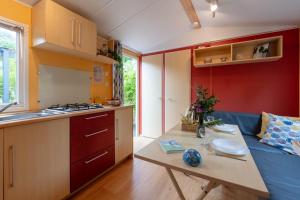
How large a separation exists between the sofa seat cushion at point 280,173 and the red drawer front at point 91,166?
1.76 metres

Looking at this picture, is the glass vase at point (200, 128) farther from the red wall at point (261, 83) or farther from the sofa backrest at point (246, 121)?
the red wall at point (261, 83)

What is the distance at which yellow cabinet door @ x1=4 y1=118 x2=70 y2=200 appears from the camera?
120 cm

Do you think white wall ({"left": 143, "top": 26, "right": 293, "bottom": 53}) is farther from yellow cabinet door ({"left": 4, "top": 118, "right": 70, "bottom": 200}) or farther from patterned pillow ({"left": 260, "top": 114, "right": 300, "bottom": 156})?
yellow cabinet door ({"left": 4, "top": 118, "right": 70, "bottom": 200})

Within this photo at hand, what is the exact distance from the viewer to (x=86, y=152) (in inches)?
71.3

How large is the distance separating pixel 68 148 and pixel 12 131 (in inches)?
21.3

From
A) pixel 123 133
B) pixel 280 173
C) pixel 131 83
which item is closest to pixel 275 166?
pixel 280 173

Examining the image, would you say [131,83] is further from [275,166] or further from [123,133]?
[275,166]

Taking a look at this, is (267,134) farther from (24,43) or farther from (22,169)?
(24,43)

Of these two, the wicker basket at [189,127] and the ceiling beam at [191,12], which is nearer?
the wicker basket at [189,127]

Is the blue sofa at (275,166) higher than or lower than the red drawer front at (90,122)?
lower

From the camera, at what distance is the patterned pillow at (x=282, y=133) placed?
178 cm

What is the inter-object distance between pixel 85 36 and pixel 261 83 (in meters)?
2.95

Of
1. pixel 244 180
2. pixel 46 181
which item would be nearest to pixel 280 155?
pixel 244 180

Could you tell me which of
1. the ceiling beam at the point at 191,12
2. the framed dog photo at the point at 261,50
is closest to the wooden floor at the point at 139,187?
the framed dog photo at the point at 261,50
